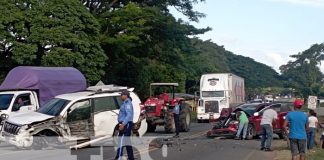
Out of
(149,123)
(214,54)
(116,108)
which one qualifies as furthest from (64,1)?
(214,54)

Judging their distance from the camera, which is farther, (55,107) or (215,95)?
(215,95)

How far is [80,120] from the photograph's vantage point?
18500mm

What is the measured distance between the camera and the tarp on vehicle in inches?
977

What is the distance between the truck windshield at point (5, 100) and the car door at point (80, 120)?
532 centimetres

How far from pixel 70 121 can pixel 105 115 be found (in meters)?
1.35

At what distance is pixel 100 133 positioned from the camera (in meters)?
18.9

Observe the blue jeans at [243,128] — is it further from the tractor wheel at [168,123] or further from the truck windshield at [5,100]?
the truck windshield at [5,100]

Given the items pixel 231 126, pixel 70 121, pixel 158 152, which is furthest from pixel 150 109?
pixel 158 152

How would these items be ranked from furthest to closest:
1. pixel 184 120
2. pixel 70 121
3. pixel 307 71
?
1. pixel 307 71
2. pixel 184 120
3. pixel 70 121

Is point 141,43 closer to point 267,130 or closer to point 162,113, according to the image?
point 162,113

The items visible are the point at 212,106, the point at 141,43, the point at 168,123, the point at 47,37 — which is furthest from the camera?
the point at 141,43

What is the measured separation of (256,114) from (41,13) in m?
19.8

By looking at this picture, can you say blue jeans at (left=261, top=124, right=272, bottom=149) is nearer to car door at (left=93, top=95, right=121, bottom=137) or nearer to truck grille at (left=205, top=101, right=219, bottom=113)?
car door at (left=93, top=95, right=121, bottom=137)

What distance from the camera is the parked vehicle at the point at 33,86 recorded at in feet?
75.9
